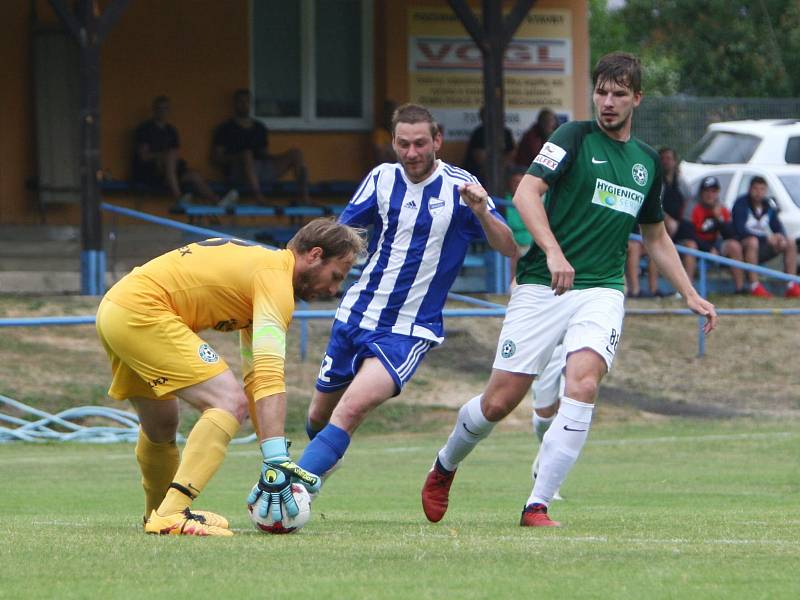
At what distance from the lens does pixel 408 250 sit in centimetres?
860

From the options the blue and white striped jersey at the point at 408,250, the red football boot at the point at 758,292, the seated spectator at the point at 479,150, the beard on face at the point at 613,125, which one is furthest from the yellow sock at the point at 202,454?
the red football boot at the point at 758,292

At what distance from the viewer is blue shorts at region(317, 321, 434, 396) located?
841cm

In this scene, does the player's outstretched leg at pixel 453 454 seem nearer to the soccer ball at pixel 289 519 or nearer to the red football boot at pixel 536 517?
the red football boot at pixel 536 517

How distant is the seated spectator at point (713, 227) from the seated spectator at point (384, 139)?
4.09 meters

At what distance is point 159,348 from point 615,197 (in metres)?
2.35

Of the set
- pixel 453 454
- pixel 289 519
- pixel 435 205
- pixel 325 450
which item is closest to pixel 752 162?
pixel 435 205

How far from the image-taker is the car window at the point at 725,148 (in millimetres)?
25938

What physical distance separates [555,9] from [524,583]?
1854 cm

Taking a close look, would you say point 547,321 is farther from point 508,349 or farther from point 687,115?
point 687,115

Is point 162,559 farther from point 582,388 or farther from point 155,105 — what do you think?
point 155,105

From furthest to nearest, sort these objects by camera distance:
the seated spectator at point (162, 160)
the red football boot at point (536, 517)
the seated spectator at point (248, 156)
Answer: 1. the seated spectator at point (248, 156)
2. the seated spectator at point (162, 160)
3. the red football boot at point (536, 517)

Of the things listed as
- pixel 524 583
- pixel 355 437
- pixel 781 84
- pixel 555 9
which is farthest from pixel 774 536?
pixel 781 84

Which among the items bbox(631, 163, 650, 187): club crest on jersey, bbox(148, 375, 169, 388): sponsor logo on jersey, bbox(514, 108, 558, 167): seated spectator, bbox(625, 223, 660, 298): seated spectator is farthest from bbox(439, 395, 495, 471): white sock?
bbox(514, 108, 558, 167): seated spectator

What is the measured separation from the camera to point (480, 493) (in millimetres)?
11203
